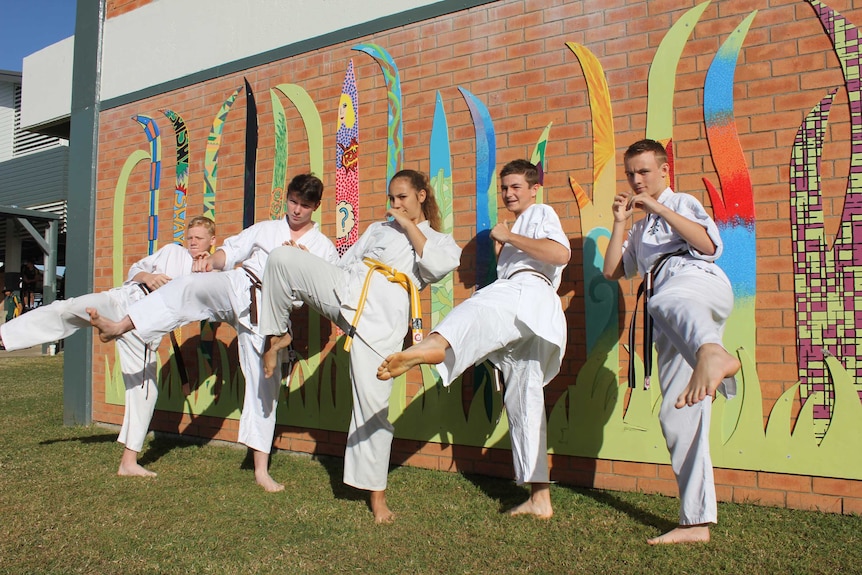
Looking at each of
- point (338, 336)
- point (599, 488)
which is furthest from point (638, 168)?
point (338, 336)

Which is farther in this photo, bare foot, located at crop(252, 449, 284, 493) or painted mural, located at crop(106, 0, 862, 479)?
bare foot, located at crop(252, 449, 284, 493)

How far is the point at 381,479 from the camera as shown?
347 cm

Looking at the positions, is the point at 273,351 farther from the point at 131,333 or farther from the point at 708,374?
the point at 708,374

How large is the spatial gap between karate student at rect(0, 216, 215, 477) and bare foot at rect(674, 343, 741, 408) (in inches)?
130

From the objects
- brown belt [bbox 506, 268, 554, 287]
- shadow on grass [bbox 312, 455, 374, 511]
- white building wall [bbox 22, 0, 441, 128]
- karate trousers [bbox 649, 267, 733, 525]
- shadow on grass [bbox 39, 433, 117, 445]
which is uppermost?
white building wall [bbox 22, 0, 441, 128]

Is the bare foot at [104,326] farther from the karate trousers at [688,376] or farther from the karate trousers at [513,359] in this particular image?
the karate trousers at [688,376]

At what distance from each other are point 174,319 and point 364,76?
2.37 meters

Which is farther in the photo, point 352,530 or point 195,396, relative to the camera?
point 195,396

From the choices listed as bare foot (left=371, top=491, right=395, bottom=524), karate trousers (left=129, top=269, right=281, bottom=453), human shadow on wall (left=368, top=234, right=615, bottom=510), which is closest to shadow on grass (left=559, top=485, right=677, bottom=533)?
human shadow on wall (left=368, top=234, right=615, bottom=510)

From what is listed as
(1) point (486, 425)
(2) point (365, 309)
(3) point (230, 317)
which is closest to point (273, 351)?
(3) point (230, 317)

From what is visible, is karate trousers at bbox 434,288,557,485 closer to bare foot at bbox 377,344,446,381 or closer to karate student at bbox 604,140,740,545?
bare foot at bbox 377,344,446,381

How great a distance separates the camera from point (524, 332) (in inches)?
135

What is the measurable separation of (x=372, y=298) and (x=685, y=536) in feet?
6.45

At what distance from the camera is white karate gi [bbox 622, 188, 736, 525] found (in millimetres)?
2854
